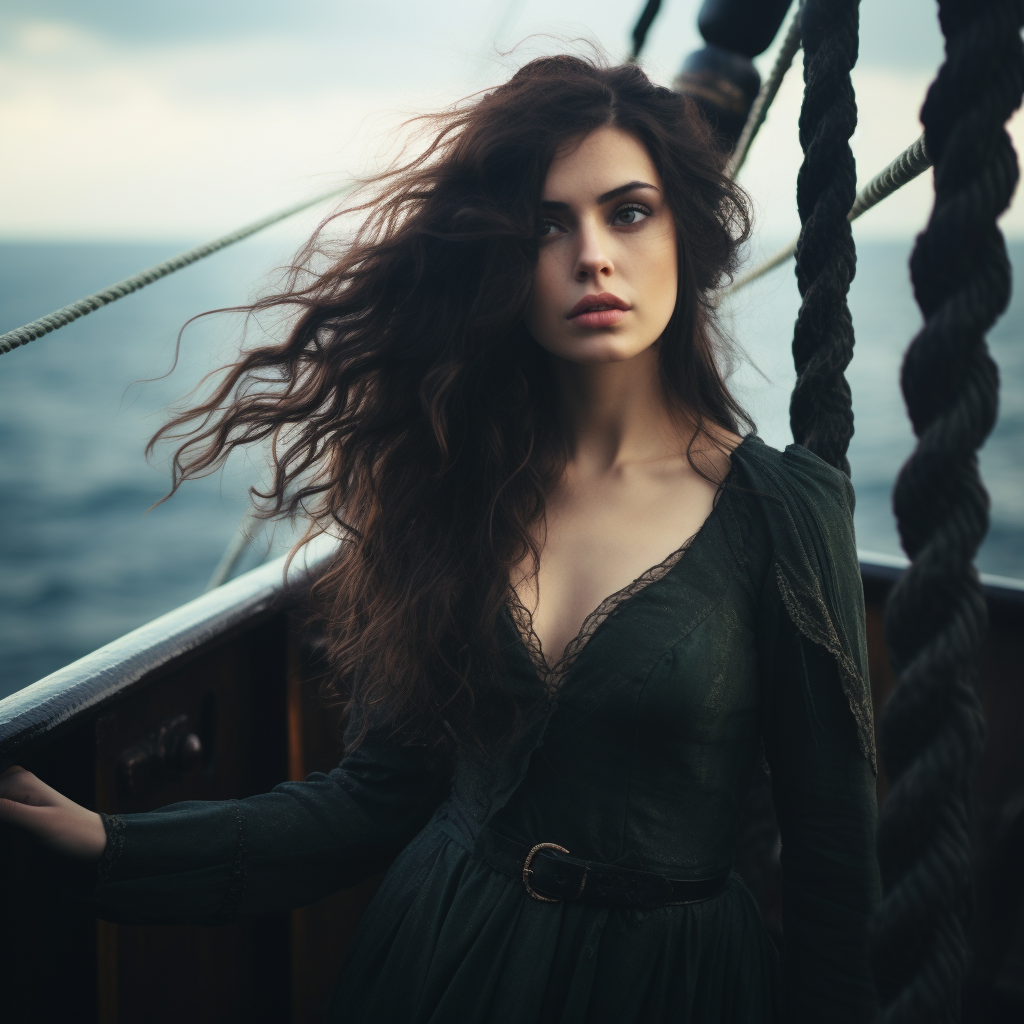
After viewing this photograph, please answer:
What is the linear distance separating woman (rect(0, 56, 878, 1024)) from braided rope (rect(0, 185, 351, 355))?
0.17 m

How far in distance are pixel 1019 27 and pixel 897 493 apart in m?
0.22

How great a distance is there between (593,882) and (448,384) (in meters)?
0.61

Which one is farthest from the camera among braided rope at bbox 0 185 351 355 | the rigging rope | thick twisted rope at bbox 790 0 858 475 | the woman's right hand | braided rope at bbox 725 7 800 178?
the rigging rope

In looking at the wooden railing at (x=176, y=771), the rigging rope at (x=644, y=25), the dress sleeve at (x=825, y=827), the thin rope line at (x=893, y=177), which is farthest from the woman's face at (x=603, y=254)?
the rigging rope at (x=644, y=25)

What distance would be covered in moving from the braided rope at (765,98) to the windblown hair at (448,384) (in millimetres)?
333

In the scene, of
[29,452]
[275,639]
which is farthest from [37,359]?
[275,639]

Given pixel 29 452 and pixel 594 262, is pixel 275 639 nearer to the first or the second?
pixel 594 262

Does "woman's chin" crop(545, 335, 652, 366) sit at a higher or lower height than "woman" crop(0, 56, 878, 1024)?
higher

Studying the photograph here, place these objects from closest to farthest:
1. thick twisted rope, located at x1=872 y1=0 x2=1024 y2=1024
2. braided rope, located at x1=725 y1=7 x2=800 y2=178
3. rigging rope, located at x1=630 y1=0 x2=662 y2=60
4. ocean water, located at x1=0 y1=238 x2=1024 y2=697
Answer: thick twisted rope, located at x1=872 y1=0 x2=1024 y2=1024
braided rope, located at x1=725 y1=7 x2=800 y2=178
rigging rope, located at x1=630 y1=0 x2=662 y2=60
ocean water, located at x1=0 y1=238 x2=1024 y2=697

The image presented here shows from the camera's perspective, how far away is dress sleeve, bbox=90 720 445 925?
991mm

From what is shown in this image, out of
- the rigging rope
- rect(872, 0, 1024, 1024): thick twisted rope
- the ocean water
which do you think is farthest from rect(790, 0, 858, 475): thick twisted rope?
the ocean water

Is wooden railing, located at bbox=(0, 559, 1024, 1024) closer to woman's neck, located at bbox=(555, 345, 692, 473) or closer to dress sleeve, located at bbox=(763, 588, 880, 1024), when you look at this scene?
woman's neck, located at bbox=(555, 345, 692, 473)

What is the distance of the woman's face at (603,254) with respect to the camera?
3.45 feet

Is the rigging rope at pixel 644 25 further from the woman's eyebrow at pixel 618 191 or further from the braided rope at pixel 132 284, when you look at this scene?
the woman's eyebrow at pixel 618 191
